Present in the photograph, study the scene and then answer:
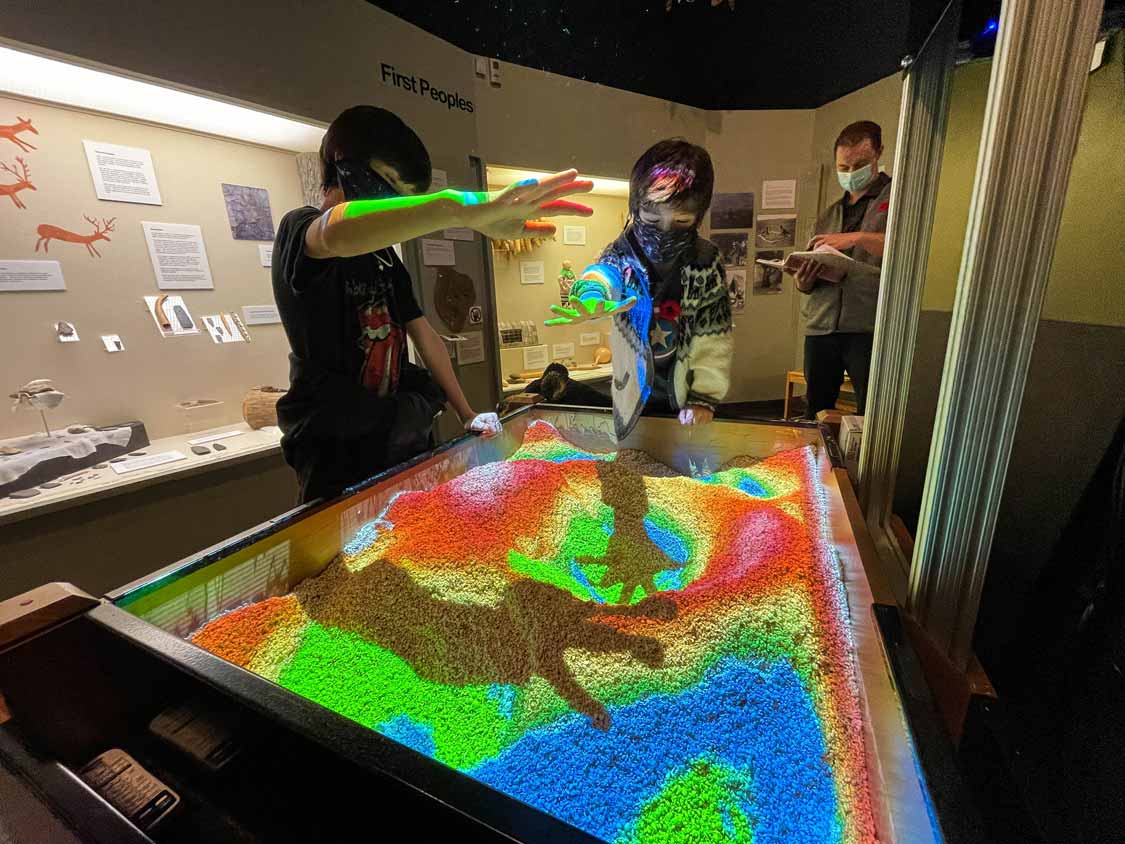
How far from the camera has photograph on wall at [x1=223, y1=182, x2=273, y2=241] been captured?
1.81 m

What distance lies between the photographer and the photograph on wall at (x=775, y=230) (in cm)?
283

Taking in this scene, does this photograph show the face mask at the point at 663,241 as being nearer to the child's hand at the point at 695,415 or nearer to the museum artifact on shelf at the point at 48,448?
the child's hand at the point at 695,415

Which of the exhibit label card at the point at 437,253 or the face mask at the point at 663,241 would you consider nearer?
the face mask at the point at 663,241

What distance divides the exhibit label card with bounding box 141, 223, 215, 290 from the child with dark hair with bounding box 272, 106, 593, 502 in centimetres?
115

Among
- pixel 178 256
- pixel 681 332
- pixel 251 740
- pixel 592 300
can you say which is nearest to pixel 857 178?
pixel 681 332

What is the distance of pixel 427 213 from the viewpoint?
0.56m

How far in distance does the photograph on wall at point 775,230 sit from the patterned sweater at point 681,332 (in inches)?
83.3

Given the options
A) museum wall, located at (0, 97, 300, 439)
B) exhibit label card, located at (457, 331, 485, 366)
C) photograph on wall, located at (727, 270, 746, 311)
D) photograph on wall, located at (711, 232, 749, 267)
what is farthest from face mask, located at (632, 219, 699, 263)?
photograph on wall, located at (727, 270, 746, 311)

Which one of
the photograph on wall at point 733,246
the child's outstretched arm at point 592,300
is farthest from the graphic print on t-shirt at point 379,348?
the photograph on wall at point 733,246

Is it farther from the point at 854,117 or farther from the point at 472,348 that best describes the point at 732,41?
the point at 854,117

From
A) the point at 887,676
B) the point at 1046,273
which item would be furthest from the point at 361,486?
the point at 1046,273

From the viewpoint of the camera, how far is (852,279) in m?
1.57

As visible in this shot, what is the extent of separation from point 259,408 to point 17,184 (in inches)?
34.6

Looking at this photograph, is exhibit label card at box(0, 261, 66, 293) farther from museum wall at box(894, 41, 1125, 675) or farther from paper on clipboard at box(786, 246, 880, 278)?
museum wall at box(894, 41, 1125, 675)
